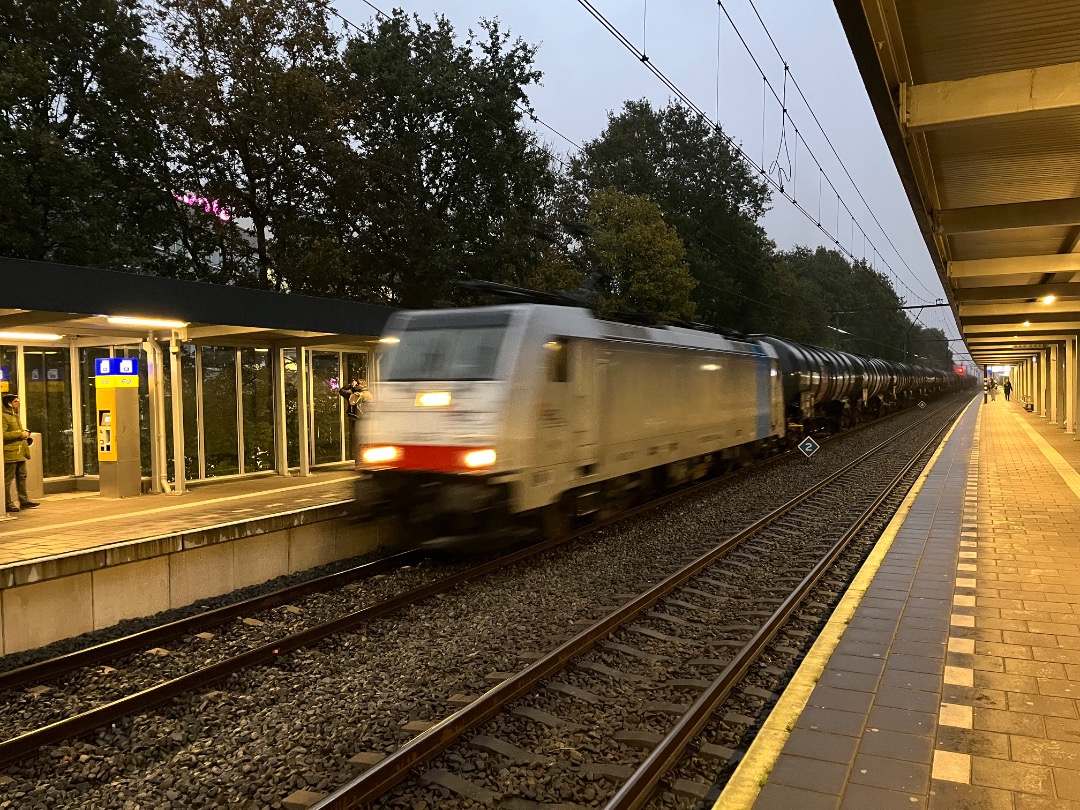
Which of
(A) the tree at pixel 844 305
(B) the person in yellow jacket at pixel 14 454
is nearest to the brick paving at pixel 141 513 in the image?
(B) the person in yellow jacket at pixel 14 454

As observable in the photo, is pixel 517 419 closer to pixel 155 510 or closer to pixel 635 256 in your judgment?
pixel 155 510

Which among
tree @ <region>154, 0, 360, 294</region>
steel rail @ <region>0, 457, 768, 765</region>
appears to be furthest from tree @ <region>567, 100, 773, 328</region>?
steel rail @ <region>0, 457, 768, 765</region>

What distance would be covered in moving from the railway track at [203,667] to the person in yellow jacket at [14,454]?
443 centimetres

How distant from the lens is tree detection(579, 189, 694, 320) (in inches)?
1264

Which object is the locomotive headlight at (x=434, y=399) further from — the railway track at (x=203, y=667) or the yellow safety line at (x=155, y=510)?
the yellow safety line at (x=155, y=510)

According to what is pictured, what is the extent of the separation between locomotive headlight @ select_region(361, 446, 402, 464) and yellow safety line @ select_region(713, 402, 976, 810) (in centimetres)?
471

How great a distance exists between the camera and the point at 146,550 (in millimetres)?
7754

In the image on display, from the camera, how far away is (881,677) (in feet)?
16.6

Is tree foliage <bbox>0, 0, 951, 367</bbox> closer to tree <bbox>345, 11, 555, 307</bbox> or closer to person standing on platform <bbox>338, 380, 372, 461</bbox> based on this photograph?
tree <bbox>345, 11, 555, 307</bbox>

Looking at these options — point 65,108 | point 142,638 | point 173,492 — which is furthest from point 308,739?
point 65,108

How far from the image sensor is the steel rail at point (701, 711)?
3905 millimetres

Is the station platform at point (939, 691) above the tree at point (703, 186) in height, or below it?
below

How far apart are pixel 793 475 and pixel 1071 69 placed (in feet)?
36.2

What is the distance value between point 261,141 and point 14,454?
691 inches
